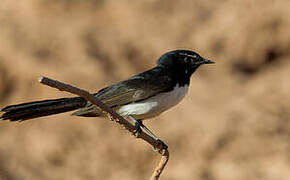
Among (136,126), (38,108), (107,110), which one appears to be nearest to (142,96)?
(136,126)

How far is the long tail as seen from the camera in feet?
15.9

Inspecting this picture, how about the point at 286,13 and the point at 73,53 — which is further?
the point at 286,13

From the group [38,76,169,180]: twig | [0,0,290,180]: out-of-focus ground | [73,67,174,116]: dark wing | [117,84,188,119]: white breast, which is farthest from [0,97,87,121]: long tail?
[0,0,290,180]: out-of-focus ground

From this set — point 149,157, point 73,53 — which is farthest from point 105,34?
point 149,157

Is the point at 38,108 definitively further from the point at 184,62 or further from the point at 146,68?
the point at 146,68

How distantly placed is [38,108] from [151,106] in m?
1.05

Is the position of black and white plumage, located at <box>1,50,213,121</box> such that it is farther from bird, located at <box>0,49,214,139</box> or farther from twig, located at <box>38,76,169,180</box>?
twig, located at <box>38,76,169,180</box>

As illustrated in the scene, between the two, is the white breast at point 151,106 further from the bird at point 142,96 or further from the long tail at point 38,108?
the long tail at point 38,108

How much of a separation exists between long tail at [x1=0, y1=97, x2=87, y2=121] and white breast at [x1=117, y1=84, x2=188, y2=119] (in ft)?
1.33

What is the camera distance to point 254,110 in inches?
459

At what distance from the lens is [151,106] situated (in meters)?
5.62

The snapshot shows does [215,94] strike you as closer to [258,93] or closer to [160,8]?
[258,93]

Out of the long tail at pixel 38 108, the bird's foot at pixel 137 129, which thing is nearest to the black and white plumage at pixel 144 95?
the long tail at pixel 38 108

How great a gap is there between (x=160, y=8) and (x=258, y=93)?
2729 millimetres
